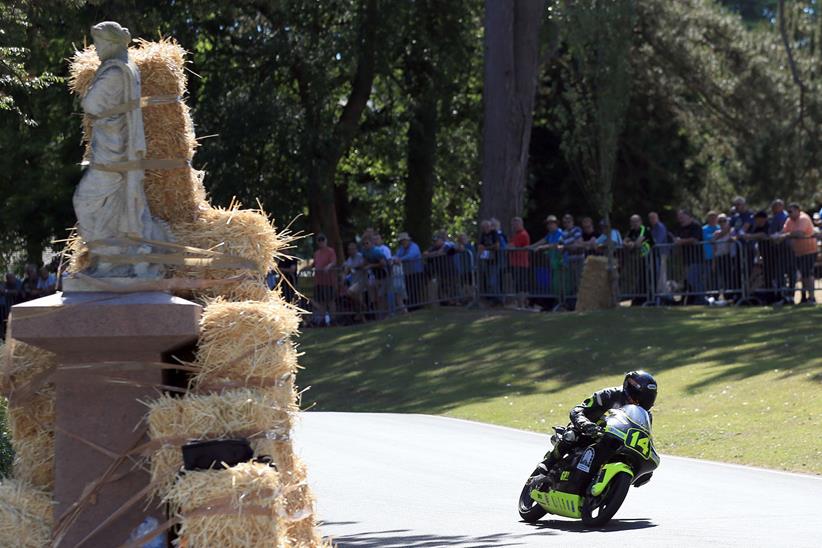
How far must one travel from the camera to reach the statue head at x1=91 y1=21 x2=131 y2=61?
27.5ft

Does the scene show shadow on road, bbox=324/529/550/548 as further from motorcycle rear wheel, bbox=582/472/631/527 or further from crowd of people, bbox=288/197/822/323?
crowd of people, bbox=288/197/822/323

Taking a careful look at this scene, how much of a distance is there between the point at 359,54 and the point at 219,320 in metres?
27.7

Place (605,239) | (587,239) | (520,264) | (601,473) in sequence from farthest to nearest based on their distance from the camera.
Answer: (520,264)
(587,239)
(605,239)
(601,473)

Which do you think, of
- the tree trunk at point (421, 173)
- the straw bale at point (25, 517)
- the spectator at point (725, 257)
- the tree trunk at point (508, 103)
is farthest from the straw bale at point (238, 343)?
the tree trunk at point (421, 173)

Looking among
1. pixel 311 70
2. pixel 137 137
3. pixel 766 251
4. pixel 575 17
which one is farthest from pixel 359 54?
pixel 137 137

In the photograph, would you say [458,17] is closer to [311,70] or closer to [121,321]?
[311,70]

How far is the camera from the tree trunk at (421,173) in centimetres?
3803

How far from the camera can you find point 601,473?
11.2 metres

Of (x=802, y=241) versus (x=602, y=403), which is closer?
(x=602, y=403)

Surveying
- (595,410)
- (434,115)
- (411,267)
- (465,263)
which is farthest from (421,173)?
(595,410)

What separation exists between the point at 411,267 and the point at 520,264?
2347mm

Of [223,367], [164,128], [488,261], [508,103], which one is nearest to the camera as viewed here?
[223,367]

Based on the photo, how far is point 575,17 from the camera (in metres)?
28.4

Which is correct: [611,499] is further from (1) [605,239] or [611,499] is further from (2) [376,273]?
(2) [376,273]
